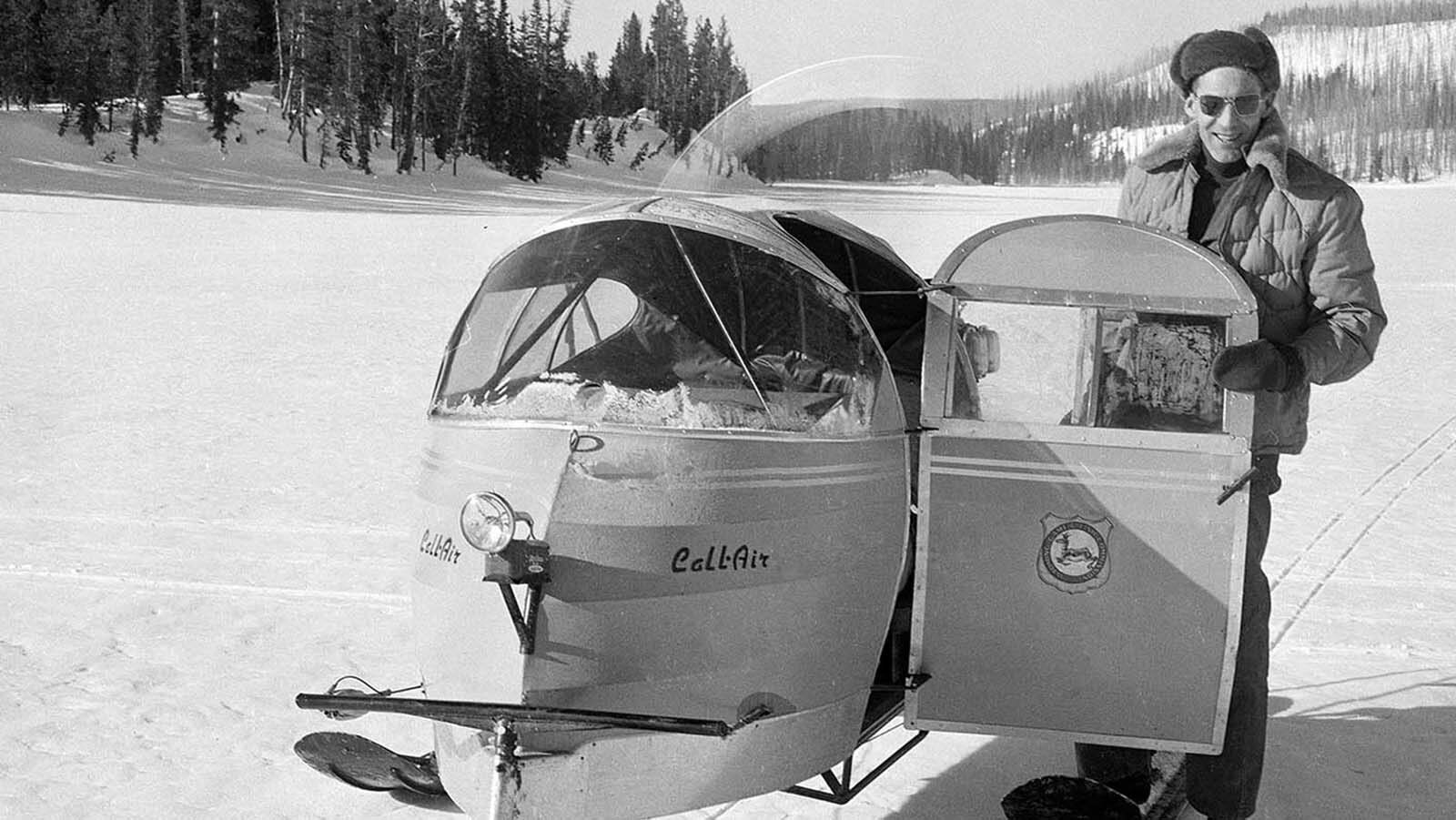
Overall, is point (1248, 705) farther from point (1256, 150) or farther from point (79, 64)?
point (79, 64)

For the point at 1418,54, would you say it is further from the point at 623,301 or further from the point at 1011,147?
the point at 623,301

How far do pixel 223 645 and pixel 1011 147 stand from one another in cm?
412

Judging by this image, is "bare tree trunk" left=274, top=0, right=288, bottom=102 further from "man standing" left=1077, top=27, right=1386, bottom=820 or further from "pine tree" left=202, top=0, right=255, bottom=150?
"man standing" left=1077, top=27, right=1386, bottom=820

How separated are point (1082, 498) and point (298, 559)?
506 cm

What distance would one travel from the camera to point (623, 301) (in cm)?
352

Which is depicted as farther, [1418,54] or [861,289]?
[1418,54]

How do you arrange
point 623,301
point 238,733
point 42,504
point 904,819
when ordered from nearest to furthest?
point 623,301
point 904,819
point 238,733
point 42,504

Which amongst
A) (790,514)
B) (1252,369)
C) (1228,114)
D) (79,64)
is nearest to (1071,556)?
(1252,369)

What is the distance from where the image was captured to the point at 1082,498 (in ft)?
12.4

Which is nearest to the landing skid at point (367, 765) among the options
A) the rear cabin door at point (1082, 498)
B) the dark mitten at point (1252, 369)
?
the rear cabin door at point (1082, 498)

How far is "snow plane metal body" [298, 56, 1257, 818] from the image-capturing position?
3.05 m

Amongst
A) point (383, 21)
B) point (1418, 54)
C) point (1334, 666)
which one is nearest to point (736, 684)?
point (1334, 666)

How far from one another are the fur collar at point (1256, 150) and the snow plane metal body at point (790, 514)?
0.41 metres

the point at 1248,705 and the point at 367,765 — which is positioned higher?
the point at 1248,705
